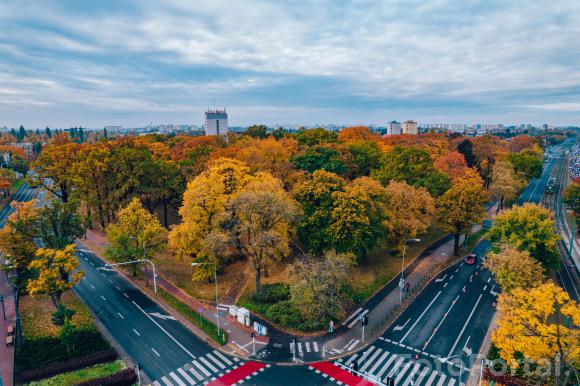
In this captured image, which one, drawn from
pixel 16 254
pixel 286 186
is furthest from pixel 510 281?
pixel 16 254

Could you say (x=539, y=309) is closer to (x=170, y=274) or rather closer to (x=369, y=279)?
(x=369, y=279)

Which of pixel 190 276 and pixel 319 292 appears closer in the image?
pixel 319 292

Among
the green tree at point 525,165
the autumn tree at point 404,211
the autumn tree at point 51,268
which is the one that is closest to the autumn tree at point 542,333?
the autumn tree at point 404,211

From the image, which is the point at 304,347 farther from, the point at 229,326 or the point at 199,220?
the point at 199,220

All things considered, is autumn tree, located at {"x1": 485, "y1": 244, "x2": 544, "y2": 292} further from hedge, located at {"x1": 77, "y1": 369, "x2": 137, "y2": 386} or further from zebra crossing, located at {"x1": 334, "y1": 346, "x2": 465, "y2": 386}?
hedge, located at {"x1": 77, "y1": 369, "x2": 137, "y2": 386}

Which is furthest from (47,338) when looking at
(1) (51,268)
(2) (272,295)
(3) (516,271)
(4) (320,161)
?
(4) (320,161)

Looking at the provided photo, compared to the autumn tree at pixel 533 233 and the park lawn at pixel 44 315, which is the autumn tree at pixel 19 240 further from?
the autumn tree at pixel 533 233

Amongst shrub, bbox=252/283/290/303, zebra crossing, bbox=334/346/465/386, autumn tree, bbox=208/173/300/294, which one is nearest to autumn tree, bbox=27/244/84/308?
autumn tree, bbox=208/173/300/294
